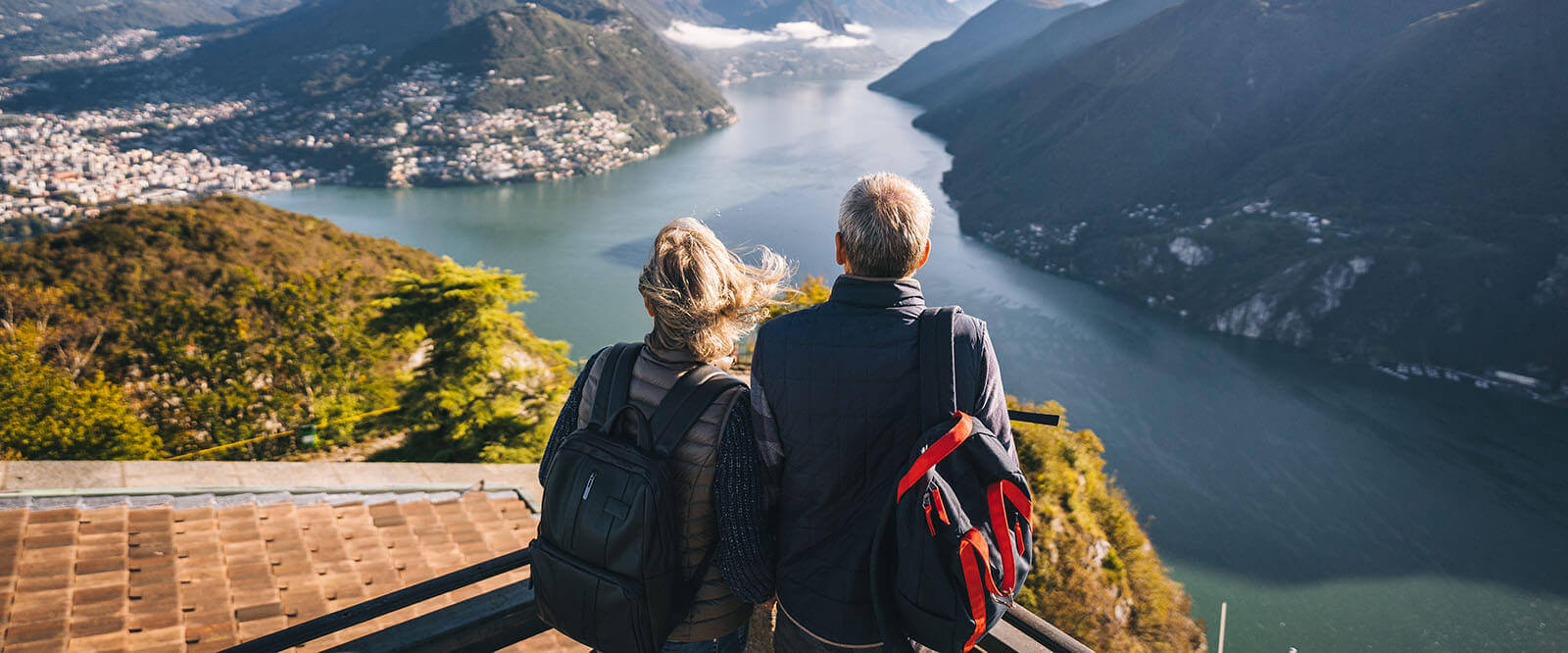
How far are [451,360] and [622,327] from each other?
23358 mm

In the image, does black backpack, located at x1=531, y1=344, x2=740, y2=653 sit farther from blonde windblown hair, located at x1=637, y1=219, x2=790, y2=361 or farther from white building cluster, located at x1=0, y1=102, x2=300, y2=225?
white building cluster, located at x1=0, y1=102, x2=300, y2=225

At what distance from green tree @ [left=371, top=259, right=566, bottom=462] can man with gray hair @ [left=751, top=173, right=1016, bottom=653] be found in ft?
37.5

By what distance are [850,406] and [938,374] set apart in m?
0.19

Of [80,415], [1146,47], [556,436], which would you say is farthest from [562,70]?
[556,436]

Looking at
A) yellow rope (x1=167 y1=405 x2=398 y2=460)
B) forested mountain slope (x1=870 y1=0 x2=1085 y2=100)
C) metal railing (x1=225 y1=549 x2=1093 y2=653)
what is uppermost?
forested mountain slope (x1=870 y1=0 x2=1085 y2=100)

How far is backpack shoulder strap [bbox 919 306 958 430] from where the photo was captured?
4.92 feet

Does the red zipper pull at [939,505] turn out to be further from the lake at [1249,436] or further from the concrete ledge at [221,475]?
the lake at [1249,436]

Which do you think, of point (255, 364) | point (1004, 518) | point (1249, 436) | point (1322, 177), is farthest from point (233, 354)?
point (1322, 177)

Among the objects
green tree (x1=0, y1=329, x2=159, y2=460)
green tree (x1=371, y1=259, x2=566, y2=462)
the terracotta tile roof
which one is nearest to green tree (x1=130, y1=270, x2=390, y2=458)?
green tree (x1=371, y1=259, x2=566, y2=462)

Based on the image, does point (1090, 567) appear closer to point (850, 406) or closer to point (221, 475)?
point (221, 475)

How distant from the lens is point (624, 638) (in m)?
1.55

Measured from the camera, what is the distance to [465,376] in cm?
1267

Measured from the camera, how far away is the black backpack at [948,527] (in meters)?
1.42

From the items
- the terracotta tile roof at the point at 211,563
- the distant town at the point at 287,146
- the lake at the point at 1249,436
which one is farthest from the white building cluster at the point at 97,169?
the terracotta tile roof at the point at 211,563
